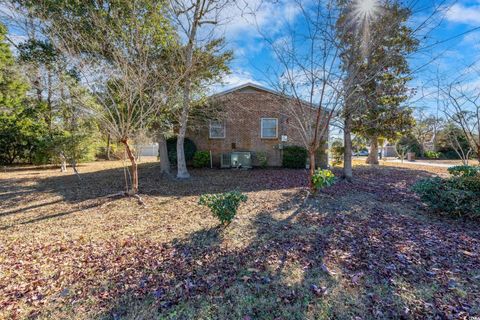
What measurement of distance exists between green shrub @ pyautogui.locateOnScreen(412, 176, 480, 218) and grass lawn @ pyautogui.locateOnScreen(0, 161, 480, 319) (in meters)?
0.25

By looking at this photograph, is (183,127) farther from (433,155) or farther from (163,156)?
(433,155)

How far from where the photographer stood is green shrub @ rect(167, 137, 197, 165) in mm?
11531

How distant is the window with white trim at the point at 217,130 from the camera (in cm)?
1234

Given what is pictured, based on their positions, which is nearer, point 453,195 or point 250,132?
point 453,195

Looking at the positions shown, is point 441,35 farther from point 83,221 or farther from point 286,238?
point 83,221

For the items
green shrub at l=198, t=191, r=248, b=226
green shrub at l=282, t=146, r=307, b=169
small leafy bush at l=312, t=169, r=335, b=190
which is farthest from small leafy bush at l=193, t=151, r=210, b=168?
green shrub at l=198, t=191, r=248, b=226

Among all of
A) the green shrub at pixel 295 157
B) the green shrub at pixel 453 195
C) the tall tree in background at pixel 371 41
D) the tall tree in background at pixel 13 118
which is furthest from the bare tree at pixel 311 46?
the tall tree in background at pixel 13 118

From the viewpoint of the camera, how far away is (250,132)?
40.6 ft

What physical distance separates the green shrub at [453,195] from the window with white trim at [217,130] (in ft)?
30.6

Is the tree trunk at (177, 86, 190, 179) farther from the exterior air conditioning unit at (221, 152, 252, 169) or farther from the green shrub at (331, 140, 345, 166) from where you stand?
the green shrub at (331, 140, 345, 166)

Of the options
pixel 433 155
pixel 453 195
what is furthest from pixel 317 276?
pixel 433 155

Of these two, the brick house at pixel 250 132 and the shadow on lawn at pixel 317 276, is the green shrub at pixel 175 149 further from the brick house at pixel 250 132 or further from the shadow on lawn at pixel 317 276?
the shadow on lawn at pixel 317 276

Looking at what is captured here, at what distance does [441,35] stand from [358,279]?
16.9ft

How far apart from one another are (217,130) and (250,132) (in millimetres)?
1931
